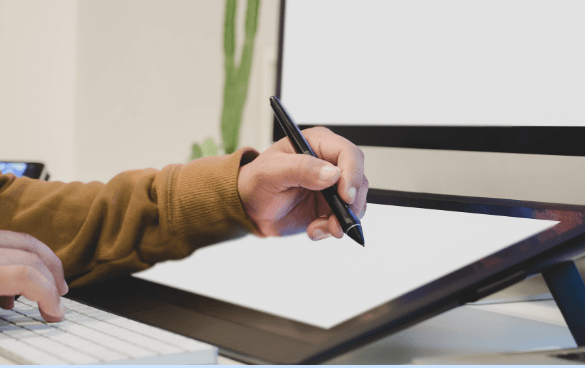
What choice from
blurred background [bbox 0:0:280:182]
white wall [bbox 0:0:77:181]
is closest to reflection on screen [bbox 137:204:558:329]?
blurred background [bbox 0:0:280:182]

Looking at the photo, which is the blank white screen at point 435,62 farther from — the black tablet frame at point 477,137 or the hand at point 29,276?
the hand at point 29,276

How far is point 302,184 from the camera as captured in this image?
0.32m

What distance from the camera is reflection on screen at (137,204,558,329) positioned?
0.87 feet

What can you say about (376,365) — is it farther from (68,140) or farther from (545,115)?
(68,140)

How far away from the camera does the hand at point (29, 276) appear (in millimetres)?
253

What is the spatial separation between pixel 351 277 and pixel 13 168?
0.57 metres

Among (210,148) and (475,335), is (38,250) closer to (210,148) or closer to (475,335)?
(475,335)

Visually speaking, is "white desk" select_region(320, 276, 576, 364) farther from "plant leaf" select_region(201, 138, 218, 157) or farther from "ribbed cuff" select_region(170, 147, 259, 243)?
"plant leaf" select_region(201, 138, 218, 157)

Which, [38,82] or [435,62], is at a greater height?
[38,82]

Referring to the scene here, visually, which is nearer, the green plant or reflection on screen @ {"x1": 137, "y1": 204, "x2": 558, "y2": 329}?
reflection on screen @ {"x1": 137, "y1": 204, "x2": 558, "y2": 329}

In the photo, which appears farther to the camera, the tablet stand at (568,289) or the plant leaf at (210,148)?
the plant leaf at (210,148)

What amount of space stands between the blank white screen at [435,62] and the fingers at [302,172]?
4.6 inches

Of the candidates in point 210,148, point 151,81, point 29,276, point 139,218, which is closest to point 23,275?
point 29,276

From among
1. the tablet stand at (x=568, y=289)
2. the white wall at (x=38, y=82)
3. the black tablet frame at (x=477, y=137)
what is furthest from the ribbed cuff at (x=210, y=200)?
the white wall at (x=38, y=82)
